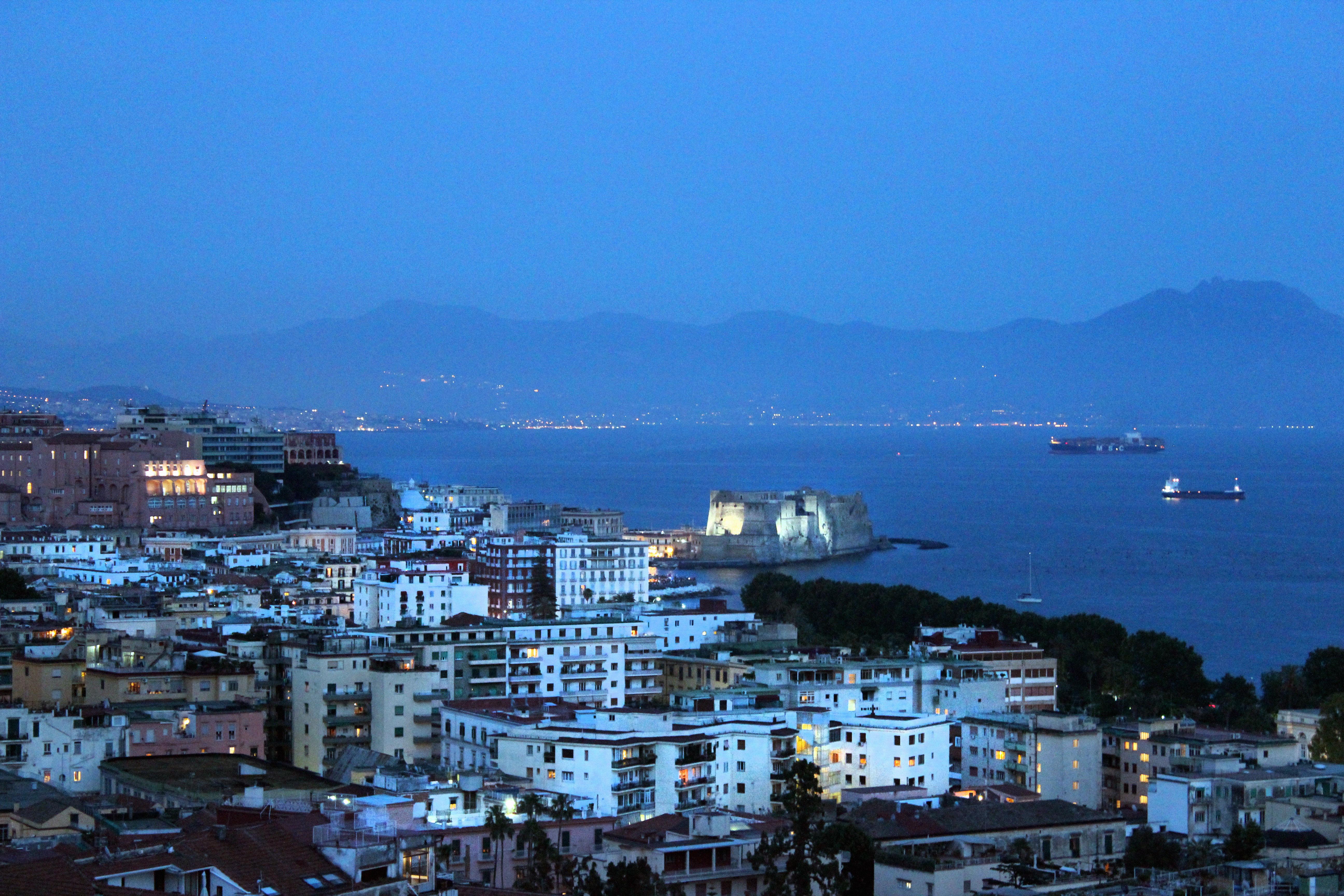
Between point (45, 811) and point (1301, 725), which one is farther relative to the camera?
point (1301, 725)

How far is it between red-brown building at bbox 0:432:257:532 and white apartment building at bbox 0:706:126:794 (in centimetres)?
3624

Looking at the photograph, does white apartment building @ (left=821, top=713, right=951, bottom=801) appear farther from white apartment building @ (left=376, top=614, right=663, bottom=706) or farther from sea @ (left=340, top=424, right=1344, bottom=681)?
sea @ (left=340, top=424, right=1344, bottom=681)

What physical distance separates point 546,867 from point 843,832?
2.14m

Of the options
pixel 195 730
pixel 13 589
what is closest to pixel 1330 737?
pixel 195 730

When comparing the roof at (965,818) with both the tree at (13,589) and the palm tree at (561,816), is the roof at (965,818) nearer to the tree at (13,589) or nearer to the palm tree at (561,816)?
the palm tree at (561,816)

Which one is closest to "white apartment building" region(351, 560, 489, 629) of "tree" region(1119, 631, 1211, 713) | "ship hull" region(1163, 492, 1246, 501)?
"tree" region(1119, 631, 1211, 713)

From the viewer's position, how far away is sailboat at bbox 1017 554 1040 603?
4866 centimetres

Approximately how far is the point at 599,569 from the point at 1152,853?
80.5ft

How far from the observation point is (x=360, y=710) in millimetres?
19438

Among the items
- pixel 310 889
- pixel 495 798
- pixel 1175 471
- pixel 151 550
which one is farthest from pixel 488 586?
pixel 1175 471

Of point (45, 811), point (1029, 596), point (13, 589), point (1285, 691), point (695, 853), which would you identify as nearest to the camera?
point (45, 811)

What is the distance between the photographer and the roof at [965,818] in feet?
45.4

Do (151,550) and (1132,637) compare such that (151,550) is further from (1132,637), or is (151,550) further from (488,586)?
(1132,637)

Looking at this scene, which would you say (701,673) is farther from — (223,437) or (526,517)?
(223,437)
